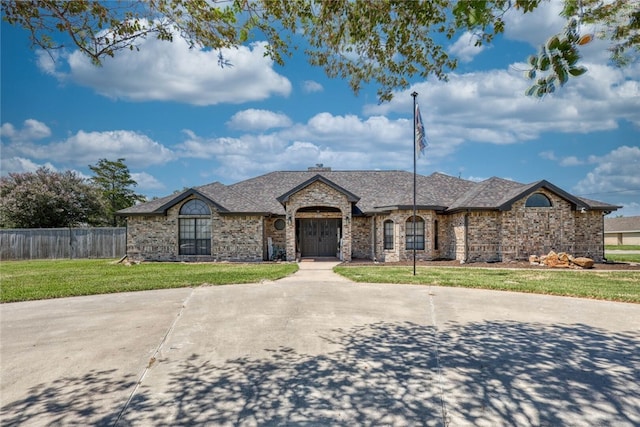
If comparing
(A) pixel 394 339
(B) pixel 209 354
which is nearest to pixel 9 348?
(B) pixel 209 354

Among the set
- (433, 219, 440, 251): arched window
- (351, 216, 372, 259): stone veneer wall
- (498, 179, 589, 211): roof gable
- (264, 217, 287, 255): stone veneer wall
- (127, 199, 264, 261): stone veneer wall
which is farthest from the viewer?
(351, 216, 372, 259): stone veneer wall

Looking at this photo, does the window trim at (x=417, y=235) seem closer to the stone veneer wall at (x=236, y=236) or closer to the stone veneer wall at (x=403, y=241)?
the stone veneer wall at (x=403, y=241)

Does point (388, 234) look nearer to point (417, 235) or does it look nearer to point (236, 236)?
point (417, 235)

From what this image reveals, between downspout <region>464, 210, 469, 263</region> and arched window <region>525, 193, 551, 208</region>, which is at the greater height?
arched window <region>525, 193, 551, 208</region>

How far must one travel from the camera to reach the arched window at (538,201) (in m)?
18.8

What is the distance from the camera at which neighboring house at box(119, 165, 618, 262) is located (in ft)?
61.9

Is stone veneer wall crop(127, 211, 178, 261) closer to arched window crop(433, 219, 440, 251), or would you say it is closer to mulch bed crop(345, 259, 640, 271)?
mulch bed crop(345, 259, 640, 271)

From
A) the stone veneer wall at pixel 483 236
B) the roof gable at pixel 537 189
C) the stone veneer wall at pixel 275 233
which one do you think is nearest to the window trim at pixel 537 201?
the roof gable at pixel 537 189

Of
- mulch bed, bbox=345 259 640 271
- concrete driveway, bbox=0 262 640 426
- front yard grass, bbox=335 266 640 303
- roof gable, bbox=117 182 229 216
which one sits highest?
roof gable, bbox=117 182 229 216

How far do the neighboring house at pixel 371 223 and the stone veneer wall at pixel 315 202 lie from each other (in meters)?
0.05

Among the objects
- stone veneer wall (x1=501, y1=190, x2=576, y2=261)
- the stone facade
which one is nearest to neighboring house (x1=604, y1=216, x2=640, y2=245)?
the stone facade

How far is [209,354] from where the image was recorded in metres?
5.45

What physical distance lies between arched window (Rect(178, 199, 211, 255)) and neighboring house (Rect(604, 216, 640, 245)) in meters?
50.4

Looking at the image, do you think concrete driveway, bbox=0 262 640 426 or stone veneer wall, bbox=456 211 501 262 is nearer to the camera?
concrete driveway, bbox=0 262 640 426
